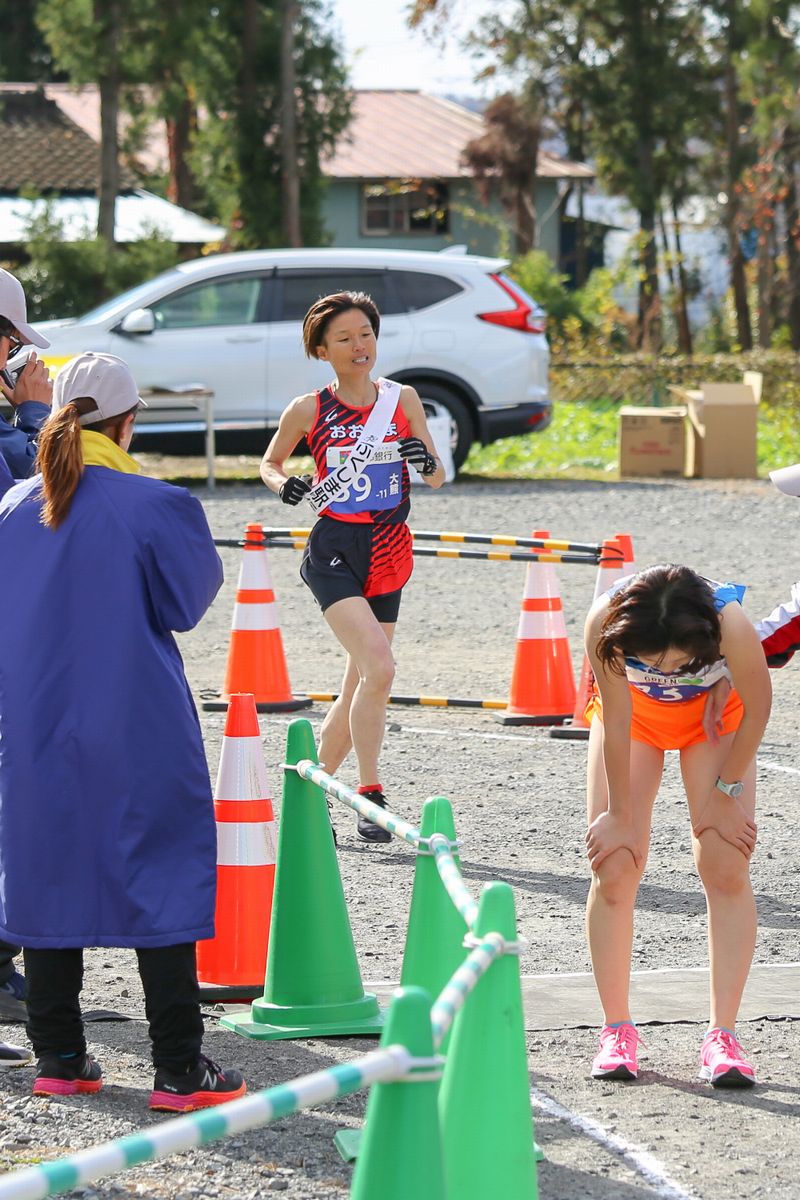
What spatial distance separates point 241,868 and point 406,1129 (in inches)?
100

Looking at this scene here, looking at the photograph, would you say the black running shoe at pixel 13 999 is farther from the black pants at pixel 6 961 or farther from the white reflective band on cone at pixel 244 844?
the white reflective band on cone at pixel 244 844

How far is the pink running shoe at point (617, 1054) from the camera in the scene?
176 inches

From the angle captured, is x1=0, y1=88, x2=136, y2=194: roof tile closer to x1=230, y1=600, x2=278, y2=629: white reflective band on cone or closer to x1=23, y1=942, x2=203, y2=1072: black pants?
x1=230, y1=600, x2=278, y2=629: white reflective band on cone

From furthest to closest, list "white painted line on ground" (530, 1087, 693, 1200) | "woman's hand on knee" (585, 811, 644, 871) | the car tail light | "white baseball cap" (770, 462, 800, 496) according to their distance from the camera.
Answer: the car tail light → "white baseball cap" (770, 462, 800, 496) → "woman's hand on knee" (585, 811, 644, 871) → "white painted line on ground" (530, 1087, 693, 1200)

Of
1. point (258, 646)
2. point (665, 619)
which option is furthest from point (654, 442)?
point (665, 619)

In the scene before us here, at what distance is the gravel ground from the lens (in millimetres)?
3979

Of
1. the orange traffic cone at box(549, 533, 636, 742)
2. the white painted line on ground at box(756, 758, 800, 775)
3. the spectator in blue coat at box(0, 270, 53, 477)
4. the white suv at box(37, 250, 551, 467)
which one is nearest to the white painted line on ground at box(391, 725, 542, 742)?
the orange traffic cone at box(549, 533, 636, 742)

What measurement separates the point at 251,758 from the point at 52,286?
88.5ft

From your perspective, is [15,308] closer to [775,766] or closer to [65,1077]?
[65,1077]

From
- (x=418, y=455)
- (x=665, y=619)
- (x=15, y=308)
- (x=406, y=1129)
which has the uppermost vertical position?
(x=15, y=308)

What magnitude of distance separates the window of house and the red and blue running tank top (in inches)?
1916

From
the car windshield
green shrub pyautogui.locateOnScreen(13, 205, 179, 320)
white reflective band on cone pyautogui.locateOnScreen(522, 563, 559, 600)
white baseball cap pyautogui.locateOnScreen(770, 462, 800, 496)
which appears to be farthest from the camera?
green shrub pyautogui.locateOnScreen(13, 205, 179, 320)

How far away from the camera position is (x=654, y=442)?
19.8 m

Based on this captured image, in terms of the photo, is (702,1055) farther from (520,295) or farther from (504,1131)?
(520,295)
